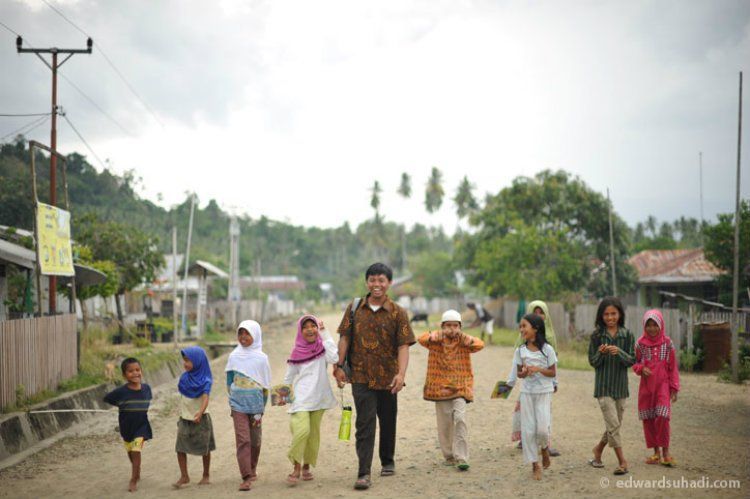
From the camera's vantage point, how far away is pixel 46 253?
38.1 feet

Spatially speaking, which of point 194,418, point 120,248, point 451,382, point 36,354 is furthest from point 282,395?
point 120,248

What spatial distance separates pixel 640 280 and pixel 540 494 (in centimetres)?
2697

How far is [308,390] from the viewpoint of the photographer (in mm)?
6754

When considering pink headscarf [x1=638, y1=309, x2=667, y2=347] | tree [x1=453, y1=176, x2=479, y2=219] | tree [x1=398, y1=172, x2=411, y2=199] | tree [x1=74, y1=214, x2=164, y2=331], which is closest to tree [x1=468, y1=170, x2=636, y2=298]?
tree [x1=74, y1=214, x2=164, y2=331]

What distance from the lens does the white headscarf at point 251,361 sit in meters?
6.79

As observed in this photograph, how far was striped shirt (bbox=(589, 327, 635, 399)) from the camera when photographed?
6.79m

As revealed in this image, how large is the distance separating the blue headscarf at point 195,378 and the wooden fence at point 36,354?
3.68m

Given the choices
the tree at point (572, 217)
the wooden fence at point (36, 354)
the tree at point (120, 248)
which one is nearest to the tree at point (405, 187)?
the tree at point (572, 217)

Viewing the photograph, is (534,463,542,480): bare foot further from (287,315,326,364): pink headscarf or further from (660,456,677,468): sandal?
(287,315,326,364): pink headscarf

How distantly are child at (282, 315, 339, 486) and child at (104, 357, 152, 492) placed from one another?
138 cm

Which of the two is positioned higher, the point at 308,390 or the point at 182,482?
the point at 308,390

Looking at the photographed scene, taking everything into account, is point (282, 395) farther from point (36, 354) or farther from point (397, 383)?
point (36, 354)

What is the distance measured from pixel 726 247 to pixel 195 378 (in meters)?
22.1

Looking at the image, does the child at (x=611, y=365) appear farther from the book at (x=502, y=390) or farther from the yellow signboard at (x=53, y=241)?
the yellow signboard at (x=53, y=241)
